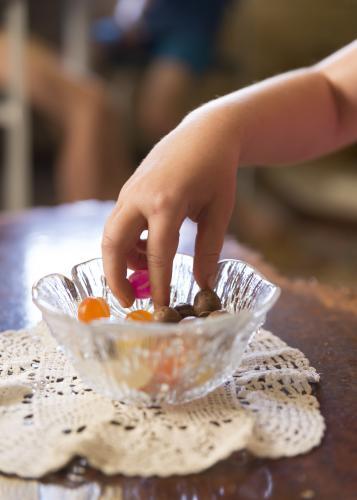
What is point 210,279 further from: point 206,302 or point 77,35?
point 77,35

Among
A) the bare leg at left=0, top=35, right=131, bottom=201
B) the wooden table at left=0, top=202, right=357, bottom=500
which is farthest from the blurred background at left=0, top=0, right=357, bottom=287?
the wooden table at left=0, top=202, right=357, bottom=500

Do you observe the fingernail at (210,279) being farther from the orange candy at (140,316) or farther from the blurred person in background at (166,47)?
the blurred person in background at (166,47)

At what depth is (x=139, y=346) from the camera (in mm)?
488

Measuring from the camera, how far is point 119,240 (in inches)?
22.3

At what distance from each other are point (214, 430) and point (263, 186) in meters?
2.09

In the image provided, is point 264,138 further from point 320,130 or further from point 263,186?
point 263,186

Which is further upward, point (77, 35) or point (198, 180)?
point (198, 180)

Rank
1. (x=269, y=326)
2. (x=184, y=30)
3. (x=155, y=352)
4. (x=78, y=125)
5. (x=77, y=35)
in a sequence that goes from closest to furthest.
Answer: (x=155, y=352), (x=269, y=326), (x=78, y=125), (x=184, y=30), (x=77, y=35)

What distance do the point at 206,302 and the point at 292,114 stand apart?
0.24 m

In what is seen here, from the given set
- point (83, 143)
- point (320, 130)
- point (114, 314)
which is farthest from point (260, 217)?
point (114, 314)

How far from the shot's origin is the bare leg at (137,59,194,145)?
8.58ft

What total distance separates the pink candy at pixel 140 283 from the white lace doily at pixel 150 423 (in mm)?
81

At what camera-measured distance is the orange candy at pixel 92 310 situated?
0.57m

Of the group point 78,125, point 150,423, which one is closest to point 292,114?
point 150,423
